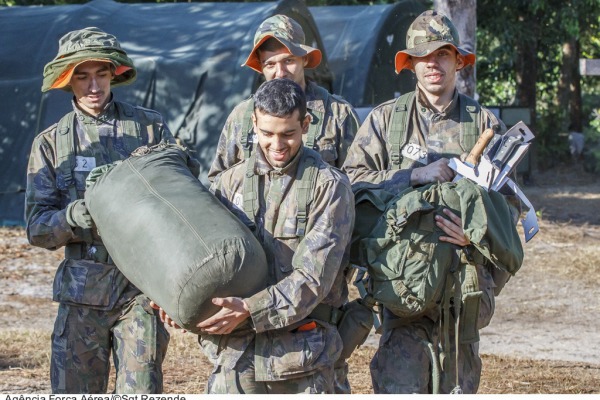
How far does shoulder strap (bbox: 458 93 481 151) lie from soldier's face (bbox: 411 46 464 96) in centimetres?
12

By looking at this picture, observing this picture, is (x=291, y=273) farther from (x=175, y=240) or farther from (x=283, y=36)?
(x=283, y=36)

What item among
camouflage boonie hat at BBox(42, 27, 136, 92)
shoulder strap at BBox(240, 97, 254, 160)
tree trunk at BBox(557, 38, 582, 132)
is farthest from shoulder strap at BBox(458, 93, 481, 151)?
tree trunk at BBox(557, 38, 582, 132)

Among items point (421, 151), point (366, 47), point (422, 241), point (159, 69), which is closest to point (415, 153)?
point (421, 151)

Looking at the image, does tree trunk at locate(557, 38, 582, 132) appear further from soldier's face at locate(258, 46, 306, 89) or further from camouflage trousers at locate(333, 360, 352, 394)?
camouflage trousers at locate(333, 360, 352, 394)

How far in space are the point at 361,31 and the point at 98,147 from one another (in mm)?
11197

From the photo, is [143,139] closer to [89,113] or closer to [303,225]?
[89,113]

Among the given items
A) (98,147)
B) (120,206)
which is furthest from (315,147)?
(120,206)

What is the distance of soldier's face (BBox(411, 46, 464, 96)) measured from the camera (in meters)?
5.06

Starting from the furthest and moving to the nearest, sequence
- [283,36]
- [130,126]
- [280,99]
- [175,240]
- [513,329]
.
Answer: [513,329] < [283,36] < [130,126] < [280,99] < [175,240]

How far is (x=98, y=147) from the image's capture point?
515 cm

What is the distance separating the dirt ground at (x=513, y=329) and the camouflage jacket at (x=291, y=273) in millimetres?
2767

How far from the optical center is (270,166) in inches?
164

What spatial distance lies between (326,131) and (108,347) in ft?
5.00

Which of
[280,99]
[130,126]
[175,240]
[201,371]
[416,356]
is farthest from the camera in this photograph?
[201,371]
